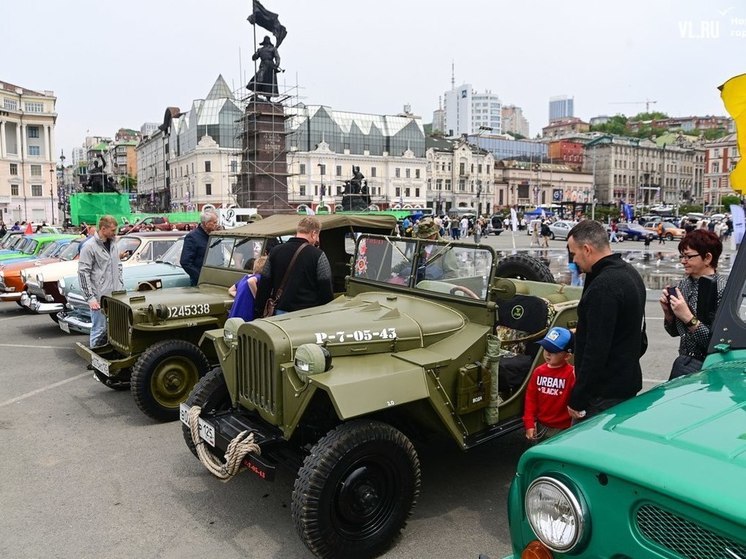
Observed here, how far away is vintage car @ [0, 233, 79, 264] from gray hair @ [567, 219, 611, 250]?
14.7 meters

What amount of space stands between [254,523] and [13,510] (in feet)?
5.87

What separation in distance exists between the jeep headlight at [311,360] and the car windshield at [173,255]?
6555 millimetres

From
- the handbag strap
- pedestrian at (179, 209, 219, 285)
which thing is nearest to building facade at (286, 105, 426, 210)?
pedestrian at (179, 209, 219, 285)

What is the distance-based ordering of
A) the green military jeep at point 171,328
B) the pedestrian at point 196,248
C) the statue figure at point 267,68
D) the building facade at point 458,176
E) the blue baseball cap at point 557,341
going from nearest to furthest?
the blue baseball cap at point 557,341 < the green military jeep at point 171,328 < the pedestrian at point 196,248 < the statue figure at point 267,68 < the building facade at point 458,176

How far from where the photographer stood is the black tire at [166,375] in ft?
19.9

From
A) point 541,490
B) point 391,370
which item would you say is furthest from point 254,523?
point 541,490

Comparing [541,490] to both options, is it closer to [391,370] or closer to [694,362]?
[391,370]

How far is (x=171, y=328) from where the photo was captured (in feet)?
21.4

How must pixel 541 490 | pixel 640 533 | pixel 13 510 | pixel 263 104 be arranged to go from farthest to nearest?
1. pixel 263 104
2. pixel 13 510
3. pixel 541 490
4. pixel 640 533

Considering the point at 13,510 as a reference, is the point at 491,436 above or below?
above

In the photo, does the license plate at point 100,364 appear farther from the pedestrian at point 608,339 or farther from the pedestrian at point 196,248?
the pedestrian at point 608,339

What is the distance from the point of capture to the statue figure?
41.3 metres

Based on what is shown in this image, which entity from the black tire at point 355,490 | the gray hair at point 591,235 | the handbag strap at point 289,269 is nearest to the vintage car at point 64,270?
the handbag strap at point 289,269

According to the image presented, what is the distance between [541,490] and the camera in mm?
2217
